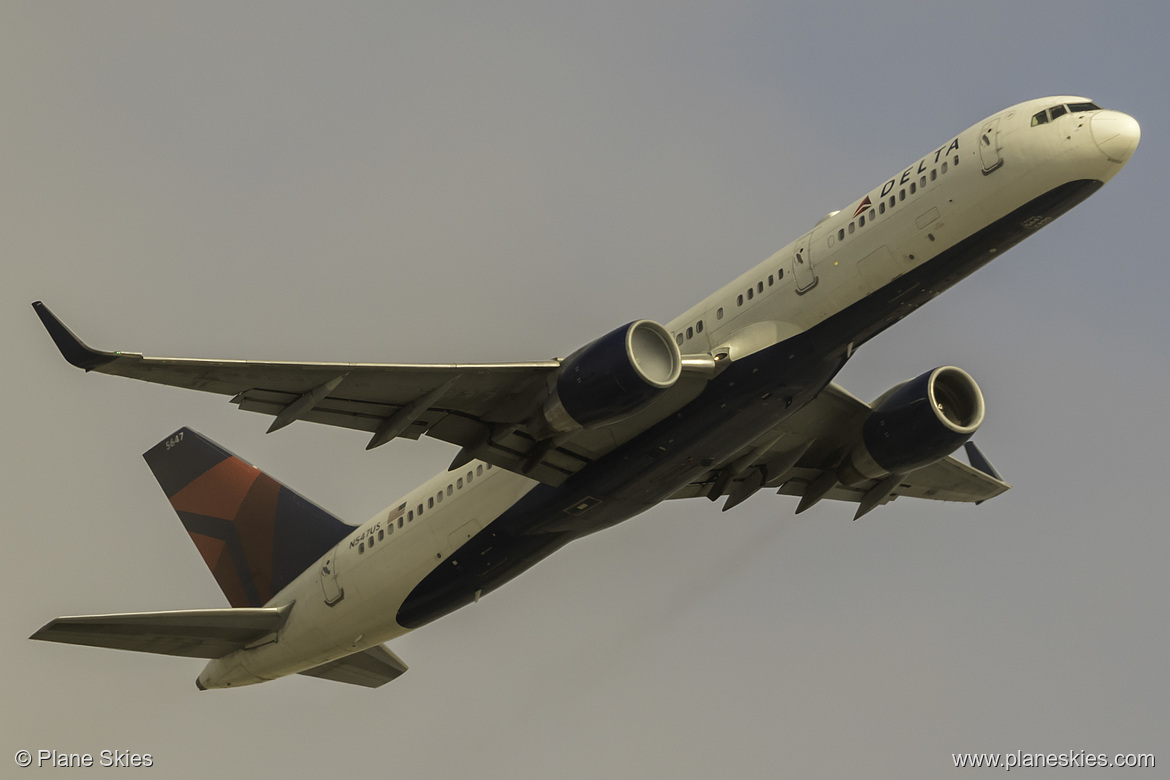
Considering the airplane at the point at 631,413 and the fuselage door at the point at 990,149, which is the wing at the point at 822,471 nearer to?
the airplane at the point at 631,413

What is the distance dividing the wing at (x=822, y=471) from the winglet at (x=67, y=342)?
1532 cm

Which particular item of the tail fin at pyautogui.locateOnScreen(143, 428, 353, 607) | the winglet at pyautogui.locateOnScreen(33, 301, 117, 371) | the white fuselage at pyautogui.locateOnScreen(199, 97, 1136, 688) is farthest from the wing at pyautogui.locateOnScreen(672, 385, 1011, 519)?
the winglet at pyautogui.locateOnScreen(33, 301, 117, 371)

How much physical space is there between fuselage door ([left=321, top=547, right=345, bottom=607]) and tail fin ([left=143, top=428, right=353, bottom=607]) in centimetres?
145

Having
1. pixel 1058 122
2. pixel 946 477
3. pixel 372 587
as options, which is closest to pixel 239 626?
pixel 372 587

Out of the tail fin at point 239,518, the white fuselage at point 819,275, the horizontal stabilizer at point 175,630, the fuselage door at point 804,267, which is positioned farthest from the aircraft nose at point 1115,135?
the horizontal stabilizer at point 175,630

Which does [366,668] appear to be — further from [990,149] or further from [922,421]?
[990,149]

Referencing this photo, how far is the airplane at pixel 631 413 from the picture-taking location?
25453 mm

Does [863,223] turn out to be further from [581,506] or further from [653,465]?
[581,506]

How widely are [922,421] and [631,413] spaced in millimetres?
9097

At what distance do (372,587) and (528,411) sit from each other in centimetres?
737

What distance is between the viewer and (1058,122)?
25.5m

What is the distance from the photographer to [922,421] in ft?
102

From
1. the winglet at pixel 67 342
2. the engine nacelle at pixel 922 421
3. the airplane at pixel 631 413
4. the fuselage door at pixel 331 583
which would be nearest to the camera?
the winglet at pixel 67 342

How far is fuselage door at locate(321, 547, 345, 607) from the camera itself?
32156mm
